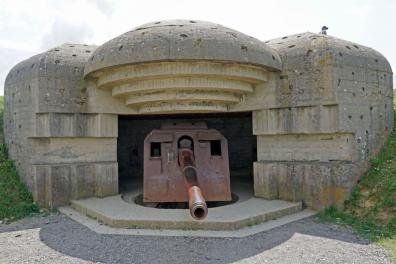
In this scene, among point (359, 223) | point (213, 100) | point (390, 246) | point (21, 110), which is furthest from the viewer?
point (21, 110)

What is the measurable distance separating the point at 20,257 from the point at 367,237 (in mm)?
5329

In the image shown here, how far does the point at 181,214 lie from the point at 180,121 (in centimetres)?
466

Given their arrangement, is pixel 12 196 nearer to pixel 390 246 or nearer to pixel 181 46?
pixel 181 46

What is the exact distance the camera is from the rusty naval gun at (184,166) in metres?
7.04

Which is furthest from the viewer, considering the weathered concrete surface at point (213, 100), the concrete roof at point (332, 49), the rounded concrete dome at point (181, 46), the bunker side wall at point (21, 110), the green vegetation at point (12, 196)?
the bunker side wall at point (21, 110)

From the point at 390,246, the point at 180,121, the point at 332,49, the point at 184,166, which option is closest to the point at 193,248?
the point at 184,166

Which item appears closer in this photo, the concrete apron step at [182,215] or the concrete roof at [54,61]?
the concrete apron step at [182,215]

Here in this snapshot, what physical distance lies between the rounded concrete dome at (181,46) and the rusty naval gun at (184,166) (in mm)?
2158

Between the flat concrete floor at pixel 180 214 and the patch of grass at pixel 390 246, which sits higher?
the flat concrete floor at pixel 180 214

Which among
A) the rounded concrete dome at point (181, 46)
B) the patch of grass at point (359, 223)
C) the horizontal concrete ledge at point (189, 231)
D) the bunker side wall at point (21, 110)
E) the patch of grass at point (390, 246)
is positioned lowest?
the patch of grass at point (390, 246)

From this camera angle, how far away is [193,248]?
480 centimetres

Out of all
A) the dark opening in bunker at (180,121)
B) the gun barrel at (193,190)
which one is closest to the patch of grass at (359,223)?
the gun barrel at (193,190)

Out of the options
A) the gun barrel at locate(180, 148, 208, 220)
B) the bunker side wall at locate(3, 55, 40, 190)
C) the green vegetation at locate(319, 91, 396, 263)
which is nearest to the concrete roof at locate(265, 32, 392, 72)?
the green vegetation at locate(319, 91, 396, 263)

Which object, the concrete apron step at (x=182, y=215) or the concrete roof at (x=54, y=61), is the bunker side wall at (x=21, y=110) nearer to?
the concrete roof at (x=54, y=61)
